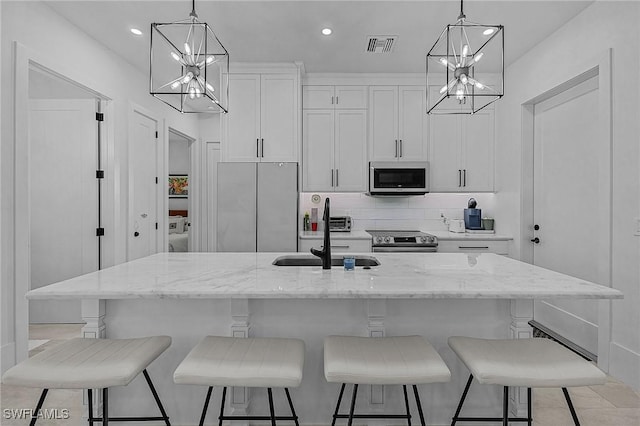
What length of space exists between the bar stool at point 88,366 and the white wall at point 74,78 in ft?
5.04

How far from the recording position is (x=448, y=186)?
14.4 ft

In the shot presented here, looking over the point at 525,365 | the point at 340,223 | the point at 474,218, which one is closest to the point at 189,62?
the point at 525,365

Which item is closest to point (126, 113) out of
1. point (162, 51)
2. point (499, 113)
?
point (162, 51)

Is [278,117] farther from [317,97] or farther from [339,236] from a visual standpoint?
[339,236]

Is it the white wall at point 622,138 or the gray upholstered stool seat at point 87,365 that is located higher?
the white wall at point 622,138

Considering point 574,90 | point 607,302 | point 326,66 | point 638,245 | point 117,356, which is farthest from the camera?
point 326,66

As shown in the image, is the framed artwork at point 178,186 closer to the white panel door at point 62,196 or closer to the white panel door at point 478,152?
the white panel door at point 62,196

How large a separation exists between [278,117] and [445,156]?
2000 mm

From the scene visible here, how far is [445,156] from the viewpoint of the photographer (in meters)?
4.38

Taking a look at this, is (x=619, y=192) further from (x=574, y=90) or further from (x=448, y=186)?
(x=448, y=186)

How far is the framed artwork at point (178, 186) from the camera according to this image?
730cm

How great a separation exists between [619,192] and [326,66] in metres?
2.95

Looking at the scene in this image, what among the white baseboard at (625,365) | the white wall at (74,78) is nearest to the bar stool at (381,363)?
the white baseboard at (625,365)

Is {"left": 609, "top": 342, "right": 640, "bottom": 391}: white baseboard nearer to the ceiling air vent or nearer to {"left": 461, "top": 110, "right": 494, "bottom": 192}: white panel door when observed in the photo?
{"left": 461, "top": 110, "right": 494, "bottom": 192}: white panel door
